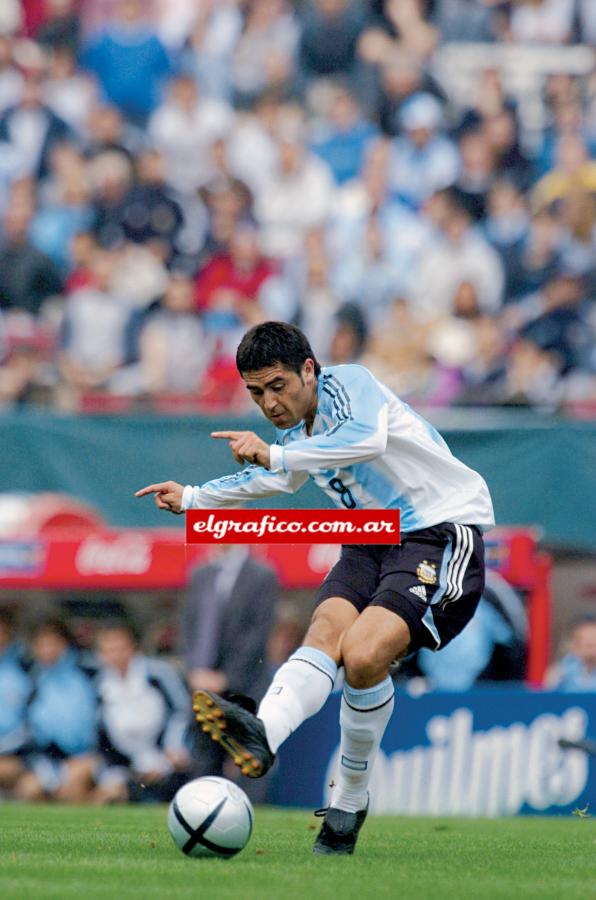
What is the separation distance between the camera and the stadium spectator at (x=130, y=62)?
62.3ft

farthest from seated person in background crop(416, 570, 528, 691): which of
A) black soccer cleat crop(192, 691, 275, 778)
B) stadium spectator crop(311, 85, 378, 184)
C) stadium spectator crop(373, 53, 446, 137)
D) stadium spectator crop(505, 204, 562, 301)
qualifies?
stadium spectator crop(373, 53, 446, 137)

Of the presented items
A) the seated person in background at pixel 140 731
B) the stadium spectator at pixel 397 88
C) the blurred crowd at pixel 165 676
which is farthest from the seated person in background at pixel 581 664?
the stadium spectator at pixel 397 88

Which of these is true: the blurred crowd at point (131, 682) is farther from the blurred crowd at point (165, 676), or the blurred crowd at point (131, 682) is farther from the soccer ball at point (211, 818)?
the soccer ball at point (211, 818)

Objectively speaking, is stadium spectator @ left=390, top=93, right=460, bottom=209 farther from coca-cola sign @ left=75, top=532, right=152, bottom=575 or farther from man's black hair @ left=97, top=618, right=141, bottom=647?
man's black hair @ left=97, top=618, right=141, bottom=647

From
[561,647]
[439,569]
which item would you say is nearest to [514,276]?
[561,647]

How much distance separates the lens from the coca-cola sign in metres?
12.5

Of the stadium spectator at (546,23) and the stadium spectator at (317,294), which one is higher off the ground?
the stadium spectator at (546,23)

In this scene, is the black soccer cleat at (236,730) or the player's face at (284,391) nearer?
the black soccer cleat at (236,730)

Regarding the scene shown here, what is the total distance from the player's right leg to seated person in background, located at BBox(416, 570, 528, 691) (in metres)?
5.24

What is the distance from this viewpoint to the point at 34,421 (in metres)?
12.7

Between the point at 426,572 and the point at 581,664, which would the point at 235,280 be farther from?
the point at 426,572

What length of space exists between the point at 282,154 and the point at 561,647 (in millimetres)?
7108

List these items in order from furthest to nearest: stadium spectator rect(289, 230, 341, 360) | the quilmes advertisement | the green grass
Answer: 1. stadium spectator rect(289, 230, 341, 360)
2. the quilmes advertisement
3. the green grass

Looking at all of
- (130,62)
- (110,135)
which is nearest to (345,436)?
(110,135)
